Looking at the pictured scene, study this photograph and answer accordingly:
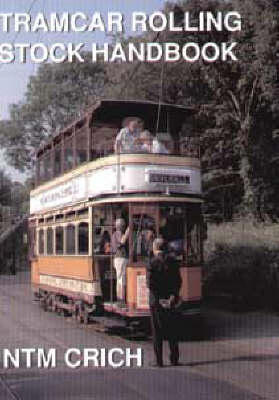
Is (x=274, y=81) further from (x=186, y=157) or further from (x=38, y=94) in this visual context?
(x=38, y=94)

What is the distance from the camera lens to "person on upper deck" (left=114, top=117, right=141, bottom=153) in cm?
1464

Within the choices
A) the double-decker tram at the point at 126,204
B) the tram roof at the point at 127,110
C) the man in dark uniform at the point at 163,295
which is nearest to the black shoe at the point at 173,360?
the man in dark uniform at the point at 163,295

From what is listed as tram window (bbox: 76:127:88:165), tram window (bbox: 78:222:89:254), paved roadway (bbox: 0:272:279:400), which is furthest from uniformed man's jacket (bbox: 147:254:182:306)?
tram window (bbox: 76:127:88:165)

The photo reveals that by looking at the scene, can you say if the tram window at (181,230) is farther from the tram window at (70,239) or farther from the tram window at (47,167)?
the tram window at (47,167)

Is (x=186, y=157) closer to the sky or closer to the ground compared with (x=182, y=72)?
closer to the ground

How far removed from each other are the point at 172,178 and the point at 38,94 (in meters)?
39.3

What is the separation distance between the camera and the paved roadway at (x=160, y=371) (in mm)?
8820

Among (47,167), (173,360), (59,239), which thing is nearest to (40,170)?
(47,167)

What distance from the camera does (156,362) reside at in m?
10.7

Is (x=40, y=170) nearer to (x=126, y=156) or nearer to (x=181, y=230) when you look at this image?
(x=126, y=156)

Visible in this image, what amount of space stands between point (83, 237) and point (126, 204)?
1830 mm

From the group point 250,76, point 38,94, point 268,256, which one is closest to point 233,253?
point 268,256

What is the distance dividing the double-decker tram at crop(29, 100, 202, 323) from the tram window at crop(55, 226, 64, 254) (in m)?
0.40

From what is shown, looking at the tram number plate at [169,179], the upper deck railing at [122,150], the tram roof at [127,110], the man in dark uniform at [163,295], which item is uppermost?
the tram roof at [127,110]
